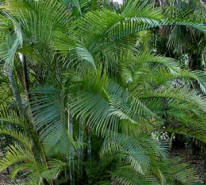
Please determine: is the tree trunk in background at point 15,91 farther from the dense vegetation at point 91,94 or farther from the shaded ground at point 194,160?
the shaded ground at point 194,160

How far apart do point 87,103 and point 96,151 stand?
3.51 feet

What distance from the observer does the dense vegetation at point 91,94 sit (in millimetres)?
2861

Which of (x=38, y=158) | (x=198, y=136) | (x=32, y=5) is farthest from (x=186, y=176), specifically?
(x=32, y=5)

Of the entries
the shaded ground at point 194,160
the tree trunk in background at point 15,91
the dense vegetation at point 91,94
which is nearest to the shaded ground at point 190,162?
the shaded ground at point 194,160

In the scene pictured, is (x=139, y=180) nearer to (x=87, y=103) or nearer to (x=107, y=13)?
(x=87, y=103)

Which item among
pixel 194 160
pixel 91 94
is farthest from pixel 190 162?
pixel 91 94

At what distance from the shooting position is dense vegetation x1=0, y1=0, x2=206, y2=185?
2.86 m

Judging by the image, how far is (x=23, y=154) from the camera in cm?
348

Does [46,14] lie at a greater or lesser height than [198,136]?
greater

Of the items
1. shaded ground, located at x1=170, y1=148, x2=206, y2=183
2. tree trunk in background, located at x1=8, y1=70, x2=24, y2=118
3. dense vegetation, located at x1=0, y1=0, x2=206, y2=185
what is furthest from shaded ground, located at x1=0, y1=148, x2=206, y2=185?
tree trunk in background, located at x1=8, y1=70, x2=24, y2=118

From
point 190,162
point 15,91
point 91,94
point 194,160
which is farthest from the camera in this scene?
point 194,160

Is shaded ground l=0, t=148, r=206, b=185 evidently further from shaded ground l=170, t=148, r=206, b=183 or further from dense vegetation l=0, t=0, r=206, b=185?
dense vegetation l=0, t=0, r=206, b=185

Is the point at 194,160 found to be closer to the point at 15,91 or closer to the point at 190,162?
the point at 190,162

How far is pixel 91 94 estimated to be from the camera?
9.57 feet
